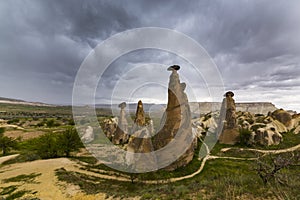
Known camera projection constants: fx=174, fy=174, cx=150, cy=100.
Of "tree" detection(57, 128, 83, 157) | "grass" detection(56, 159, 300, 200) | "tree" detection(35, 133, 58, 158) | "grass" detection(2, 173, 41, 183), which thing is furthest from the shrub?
"grass" detection(2, 173, 41, 183)

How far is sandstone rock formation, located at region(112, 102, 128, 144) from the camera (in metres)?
35.3

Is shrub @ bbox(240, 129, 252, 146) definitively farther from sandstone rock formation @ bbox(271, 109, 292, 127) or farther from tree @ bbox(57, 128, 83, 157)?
tree @ bbox(57, 128, 83, 157)

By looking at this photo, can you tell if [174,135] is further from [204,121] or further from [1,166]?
[204,121]

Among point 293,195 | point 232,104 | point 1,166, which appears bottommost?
point 1,166

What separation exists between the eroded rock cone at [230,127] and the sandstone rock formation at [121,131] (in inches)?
782

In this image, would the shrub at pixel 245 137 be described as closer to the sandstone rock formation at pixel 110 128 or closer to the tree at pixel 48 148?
the sandstone rock formation at pixel 110 128

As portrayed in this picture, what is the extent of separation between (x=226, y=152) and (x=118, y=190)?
71.5 feet

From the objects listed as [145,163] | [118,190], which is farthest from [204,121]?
[118,190]

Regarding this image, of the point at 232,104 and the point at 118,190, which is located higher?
the point at 232,104

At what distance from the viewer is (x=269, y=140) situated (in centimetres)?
3259

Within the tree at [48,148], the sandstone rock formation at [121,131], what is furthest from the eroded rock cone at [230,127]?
the tree at [48,148]

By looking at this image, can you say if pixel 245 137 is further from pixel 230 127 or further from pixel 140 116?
pixel 140 116

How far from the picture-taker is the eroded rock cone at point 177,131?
20.4m

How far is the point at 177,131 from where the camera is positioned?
69.6 feet
